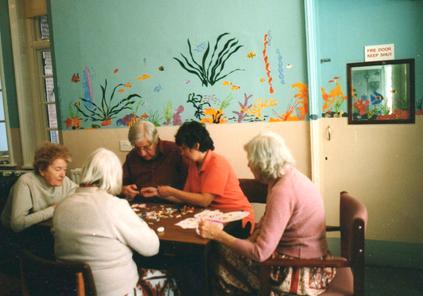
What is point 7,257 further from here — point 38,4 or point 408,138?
point 408,138

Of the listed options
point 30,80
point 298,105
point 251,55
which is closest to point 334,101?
point 298,105

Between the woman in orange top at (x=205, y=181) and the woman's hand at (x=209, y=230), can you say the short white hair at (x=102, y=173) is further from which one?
the woman in orange top at (x=205, y=181)

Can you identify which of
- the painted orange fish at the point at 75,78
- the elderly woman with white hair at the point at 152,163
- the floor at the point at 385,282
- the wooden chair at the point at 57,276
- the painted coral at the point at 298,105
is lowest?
the floor at the point at 385,282

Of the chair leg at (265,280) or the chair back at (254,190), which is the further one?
the chair back at (254,190)

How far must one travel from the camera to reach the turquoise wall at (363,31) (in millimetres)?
3162

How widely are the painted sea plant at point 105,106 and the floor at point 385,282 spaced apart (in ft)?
5.55

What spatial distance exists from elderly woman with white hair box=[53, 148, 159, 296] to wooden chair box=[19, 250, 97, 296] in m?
0.13

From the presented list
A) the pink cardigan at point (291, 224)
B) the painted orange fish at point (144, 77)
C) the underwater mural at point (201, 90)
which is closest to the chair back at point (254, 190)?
the underwater mural at point (201, 90)

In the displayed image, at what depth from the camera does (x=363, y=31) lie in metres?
3.28

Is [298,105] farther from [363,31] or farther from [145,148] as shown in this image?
[145,148]

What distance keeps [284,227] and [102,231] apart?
0.88 m

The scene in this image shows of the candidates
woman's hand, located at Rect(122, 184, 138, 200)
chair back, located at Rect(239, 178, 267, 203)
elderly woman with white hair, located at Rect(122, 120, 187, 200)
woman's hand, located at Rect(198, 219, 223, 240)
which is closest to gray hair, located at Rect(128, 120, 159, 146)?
elderly woman with white hair, located at Rect(122, 120, 187, 200)

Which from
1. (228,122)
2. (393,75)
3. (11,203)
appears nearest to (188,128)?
(228,122)

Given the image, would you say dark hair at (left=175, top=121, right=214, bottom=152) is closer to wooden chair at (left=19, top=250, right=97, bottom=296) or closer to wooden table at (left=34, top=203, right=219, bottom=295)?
wooden table at (left=34, top=203, right=219, bottom=295)
